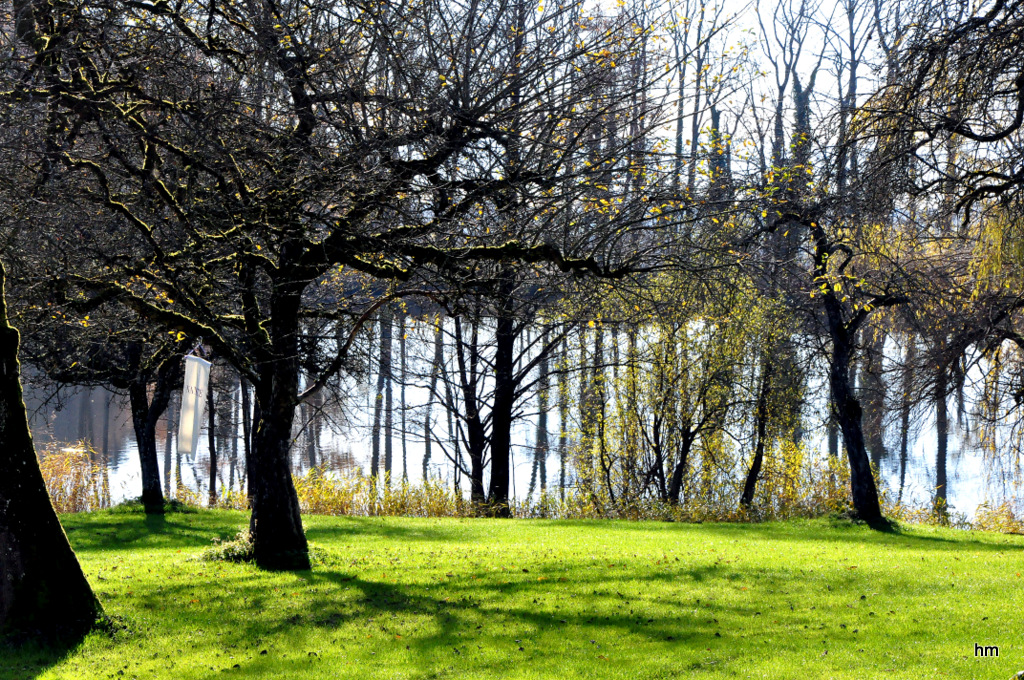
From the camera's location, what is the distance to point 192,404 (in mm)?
7707

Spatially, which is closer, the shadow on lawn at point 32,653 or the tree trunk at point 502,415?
the shadow on lawn at point 32,653

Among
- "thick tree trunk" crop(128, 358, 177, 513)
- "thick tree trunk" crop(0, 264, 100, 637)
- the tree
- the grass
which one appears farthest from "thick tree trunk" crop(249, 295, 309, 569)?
"thick tree trunk" crop(128, 358, 177, 513)

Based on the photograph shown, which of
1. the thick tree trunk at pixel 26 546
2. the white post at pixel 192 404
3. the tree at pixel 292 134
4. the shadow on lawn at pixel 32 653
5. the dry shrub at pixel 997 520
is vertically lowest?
the dry shrub at pixel 997 520

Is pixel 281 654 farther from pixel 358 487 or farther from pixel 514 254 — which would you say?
pixel 358 487

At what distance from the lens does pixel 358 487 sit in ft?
65.0

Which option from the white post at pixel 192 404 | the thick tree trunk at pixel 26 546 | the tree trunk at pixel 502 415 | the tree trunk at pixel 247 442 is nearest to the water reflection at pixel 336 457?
the tree trunk at pixel 247 442

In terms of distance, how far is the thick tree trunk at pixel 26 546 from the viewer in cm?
655

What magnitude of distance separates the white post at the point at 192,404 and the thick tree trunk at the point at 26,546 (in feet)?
3.96

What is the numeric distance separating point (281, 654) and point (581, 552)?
234 inches

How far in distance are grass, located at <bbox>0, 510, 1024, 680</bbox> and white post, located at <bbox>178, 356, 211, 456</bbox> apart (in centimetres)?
164

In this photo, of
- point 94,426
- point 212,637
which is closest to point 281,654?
point 212,637

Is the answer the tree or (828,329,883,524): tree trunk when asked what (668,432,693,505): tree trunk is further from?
the tree

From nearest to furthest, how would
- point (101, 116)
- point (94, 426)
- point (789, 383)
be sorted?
point (101, 116), point (789, 383), point (94, 426)

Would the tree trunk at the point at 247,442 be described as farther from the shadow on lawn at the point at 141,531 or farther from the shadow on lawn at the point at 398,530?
the shadow on lawn at the point at 398,530
